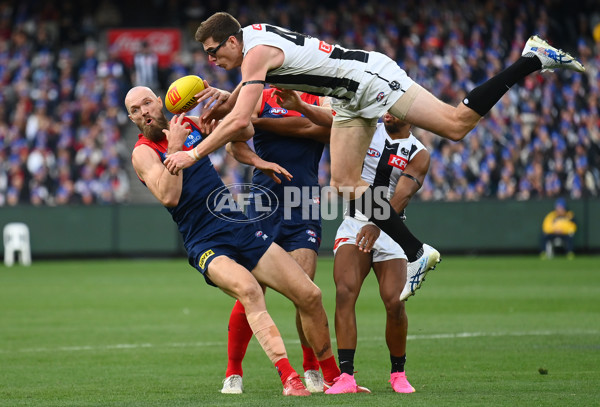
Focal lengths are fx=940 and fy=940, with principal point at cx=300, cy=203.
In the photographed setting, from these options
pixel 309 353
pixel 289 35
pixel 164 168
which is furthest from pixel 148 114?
pixel 309 353

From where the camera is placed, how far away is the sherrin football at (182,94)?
8055 millimetres

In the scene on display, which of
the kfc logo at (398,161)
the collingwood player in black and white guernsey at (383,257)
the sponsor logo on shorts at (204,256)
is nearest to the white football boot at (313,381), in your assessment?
the collingwood player in black and white guernsey at (383,257)

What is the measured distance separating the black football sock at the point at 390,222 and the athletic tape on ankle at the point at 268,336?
1271mm

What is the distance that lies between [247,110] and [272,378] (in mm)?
3012

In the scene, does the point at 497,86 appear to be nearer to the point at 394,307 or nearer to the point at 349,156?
the point at 349,156

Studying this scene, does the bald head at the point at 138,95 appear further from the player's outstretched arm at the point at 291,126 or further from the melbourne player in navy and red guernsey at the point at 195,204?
the player's outstretched arm at the point at 291,126

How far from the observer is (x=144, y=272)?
2330cm

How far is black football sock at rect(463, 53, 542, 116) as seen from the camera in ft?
25.1

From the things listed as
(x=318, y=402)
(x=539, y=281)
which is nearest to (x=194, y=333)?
(x=318, y=402)

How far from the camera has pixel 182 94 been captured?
8.05 meters

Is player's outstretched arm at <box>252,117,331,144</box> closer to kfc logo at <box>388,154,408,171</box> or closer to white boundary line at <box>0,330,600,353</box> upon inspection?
kfc logo at <box>388,154,408,171</box>

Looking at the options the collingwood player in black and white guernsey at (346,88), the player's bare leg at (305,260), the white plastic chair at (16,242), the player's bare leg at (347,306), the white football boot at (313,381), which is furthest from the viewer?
the white plastic chair at (16,242)

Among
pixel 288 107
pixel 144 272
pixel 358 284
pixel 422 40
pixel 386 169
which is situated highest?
pixel 422 40

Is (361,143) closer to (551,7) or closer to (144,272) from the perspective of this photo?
(144,272)
